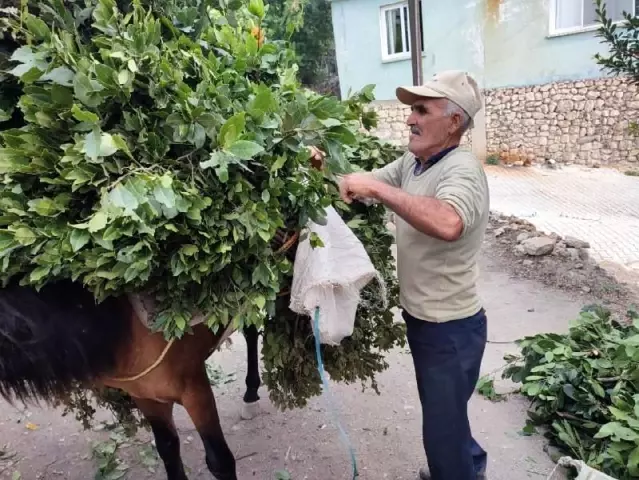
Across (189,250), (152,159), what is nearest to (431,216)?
(189,250)

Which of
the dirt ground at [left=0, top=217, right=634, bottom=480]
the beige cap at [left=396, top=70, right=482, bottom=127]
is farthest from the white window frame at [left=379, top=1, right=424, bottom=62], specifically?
the beige cap at [left=396, top=70, right=482, bottom=127]

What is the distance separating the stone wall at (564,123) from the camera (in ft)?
35.8

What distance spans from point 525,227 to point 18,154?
20.6 feet

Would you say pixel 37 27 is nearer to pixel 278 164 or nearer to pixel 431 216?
pixel 278 164

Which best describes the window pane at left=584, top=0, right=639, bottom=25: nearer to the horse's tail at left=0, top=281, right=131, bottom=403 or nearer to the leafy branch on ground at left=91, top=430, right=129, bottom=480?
the leafy branch on ground at left=91, top=430, right=129, bottom=480

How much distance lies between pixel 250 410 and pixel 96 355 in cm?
172

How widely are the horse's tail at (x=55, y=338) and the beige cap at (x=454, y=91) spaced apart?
137cm

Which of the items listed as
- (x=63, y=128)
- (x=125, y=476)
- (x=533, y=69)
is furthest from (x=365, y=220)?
(x=533, y=69)

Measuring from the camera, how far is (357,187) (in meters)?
2.05

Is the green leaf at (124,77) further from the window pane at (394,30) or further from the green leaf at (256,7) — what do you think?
the window pane at (394,30)

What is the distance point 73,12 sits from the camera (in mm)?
1798

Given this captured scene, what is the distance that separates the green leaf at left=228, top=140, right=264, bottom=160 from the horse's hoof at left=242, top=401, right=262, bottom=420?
2362 mm

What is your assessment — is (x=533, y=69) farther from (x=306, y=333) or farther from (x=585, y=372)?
(x=306, y=333)

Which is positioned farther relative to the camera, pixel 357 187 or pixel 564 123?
pixel 564 123
